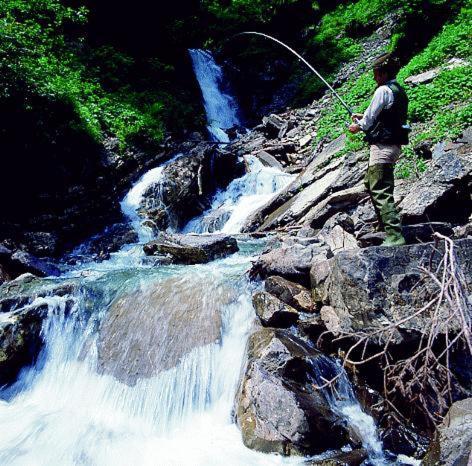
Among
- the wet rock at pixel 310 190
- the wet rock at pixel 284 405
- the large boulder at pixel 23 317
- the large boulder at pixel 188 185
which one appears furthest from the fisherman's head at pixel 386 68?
the large boulder at pixel 188 185

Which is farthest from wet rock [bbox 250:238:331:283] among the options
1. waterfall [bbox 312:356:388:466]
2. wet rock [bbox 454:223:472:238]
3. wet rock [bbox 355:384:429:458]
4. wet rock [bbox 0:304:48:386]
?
wet rock [bbox 0:304:48:386]

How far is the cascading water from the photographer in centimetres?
429

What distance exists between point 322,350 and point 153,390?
2.42 meters

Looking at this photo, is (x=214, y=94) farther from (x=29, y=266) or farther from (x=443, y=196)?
(x=443, y=196)

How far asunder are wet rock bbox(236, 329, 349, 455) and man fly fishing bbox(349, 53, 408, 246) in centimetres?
198

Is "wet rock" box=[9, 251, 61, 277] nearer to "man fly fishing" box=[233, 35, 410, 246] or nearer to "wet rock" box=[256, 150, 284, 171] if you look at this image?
"man fly fishing" box=[233, 35, 410, 246]

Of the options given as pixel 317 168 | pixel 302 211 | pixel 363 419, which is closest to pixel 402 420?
pixel 363 419

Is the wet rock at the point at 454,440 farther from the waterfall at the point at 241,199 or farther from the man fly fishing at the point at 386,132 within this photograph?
the waterfall at the point at 241,199

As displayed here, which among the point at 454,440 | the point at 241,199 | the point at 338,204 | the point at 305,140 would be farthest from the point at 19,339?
the point at 305,140

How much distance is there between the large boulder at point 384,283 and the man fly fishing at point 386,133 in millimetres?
333

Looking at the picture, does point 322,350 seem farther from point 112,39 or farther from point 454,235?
point 112,39

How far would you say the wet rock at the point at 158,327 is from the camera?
5.48 meters

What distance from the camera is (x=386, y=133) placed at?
4.71 meters

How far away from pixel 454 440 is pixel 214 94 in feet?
70.1
